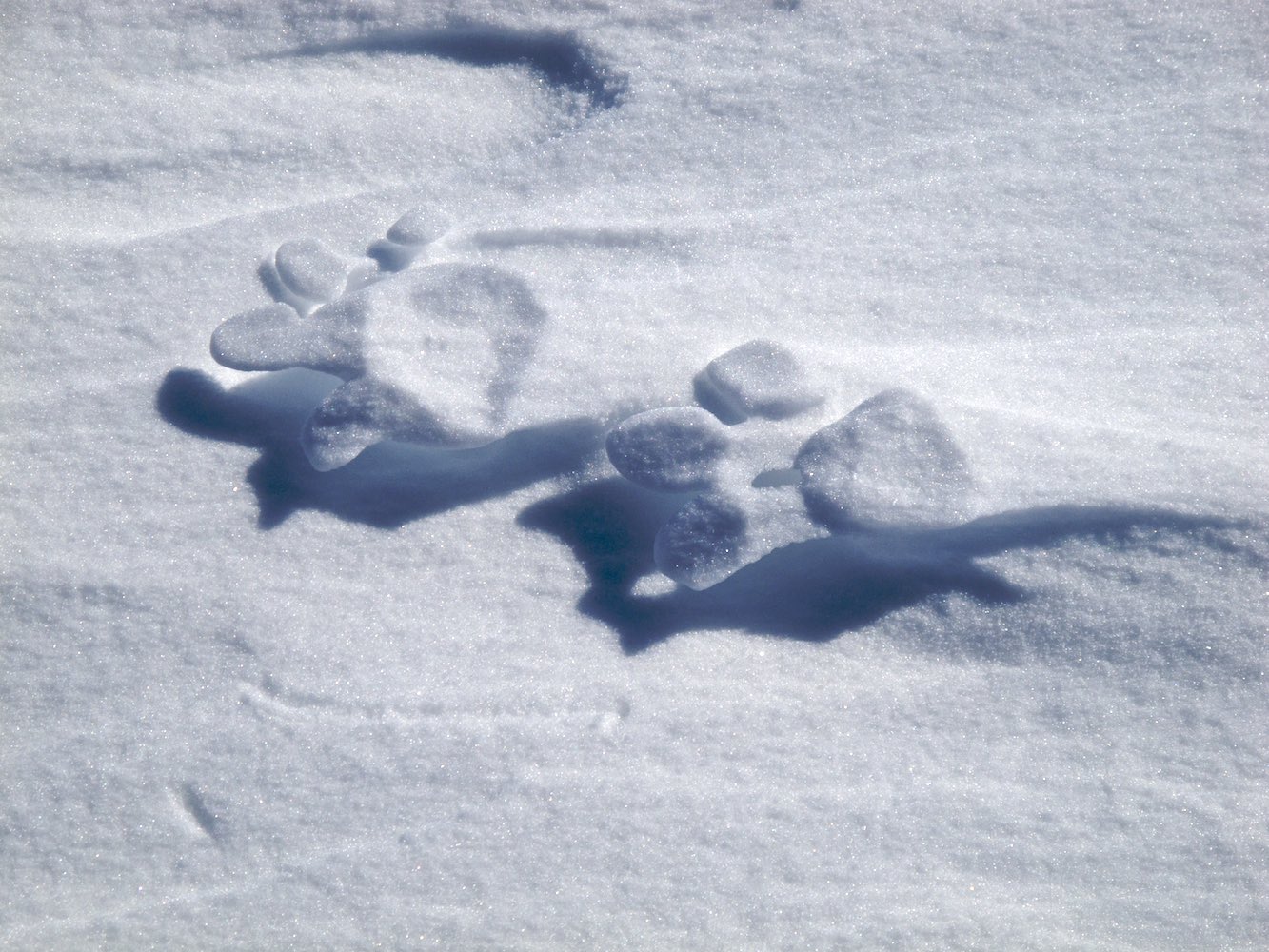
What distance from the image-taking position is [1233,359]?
0.94m

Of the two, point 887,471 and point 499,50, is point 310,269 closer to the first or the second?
point 499,50

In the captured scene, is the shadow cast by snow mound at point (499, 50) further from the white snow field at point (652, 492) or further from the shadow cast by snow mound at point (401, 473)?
the shadow cast by snow mound at point (401, 473)

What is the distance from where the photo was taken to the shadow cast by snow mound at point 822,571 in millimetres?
896

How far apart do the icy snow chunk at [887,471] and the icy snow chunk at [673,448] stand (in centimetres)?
10

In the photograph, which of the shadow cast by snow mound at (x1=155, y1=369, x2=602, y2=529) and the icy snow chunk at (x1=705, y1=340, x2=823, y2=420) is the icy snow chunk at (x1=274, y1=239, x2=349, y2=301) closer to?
the shadow cast by snow mound at (x1=155, y1=369, x2=602, y2=529)

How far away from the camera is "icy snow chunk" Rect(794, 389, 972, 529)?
2.84ft

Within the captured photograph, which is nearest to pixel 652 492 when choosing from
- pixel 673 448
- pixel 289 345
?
pixel 673 448

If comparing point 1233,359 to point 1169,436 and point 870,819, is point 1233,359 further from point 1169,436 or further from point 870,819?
point 870,819

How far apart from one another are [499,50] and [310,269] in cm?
38

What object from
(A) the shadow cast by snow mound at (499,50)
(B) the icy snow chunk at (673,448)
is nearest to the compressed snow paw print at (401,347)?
(B) the icy snow chunk at (673,448)

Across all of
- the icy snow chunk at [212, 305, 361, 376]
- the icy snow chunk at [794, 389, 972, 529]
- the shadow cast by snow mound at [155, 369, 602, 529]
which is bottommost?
the shadow cast by snow mound at [155, 369, 602, 529]

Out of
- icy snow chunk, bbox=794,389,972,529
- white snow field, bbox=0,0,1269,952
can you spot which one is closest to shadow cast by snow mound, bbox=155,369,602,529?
white snow field, bbox=0,0,1269,952

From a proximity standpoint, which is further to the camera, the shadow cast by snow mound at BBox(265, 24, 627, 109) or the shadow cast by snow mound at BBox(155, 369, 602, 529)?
the shadow cast by snow mound at BBox(265, 24, 627, 109)

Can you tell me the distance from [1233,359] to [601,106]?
2.59 feet
